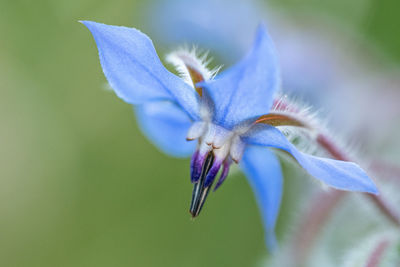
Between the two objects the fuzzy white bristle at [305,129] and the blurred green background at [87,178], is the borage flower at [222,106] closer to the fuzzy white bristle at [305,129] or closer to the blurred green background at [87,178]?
the fuzzy white bristle at [305,129]

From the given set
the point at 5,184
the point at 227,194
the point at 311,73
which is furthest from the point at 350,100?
the point at 5,184

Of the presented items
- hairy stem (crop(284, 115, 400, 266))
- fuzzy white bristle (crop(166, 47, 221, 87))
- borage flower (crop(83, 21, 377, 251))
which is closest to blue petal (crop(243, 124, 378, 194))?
borage flower (crop(83, 21, 377, 251))

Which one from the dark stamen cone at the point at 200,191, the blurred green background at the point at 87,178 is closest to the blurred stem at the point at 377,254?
the dark stamen cone at the point at 200,191

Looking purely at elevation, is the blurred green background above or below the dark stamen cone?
below

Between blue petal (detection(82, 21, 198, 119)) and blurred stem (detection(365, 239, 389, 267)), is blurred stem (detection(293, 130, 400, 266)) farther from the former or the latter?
blue petal (detection(82, 21, 198, 119))

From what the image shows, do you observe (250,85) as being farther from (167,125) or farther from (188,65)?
(167,125)

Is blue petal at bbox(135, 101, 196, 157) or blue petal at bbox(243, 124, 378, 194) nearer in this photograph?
blue petal at bbox(243, 124, 378, 194)

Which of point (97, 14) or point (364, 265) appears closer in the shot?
point (364, 265)

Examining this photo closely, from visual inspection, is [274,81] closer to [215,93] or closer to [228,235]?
[215,93]
